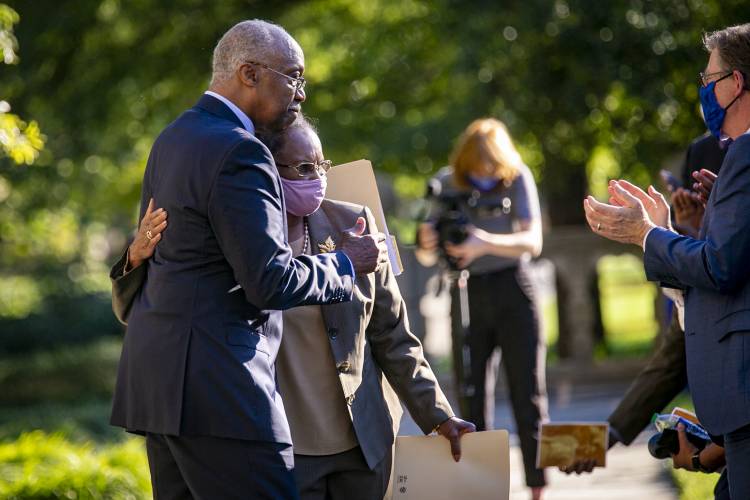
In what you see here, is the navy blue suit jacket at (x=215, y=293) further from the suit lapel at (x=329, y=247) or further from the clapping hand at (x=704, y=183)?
the clapping hand at (x=704, y=183)

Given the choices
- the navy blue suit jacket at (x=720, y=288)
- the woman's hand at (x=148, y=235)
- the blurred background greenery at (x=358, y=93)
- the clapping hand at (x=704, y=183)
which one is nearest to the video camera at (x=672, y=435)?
the navy blue suit jacket at (x=720, y=288)

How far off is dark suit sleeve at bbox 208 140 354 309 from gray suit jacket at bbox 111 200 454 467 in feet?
1.68

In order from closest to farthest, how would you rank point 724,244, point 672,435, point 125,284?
point 724,244
point 125,284
point 672,435

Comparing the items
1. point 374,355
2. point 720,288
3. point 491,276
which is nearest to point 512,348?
point 491,276

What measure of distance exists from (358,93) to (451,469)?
9.31m

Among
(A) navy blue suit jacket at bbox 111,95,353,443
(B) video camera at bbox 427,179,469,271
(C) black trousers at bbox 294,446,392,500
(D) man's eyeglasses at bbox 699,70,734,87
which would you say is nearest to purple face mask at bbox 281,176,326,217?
(A) navy blue suit jacket at bbox 111,95,353,443

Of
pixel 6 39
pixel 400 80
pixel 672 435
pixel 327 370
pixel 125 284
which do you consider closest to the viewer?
pixel 125 284

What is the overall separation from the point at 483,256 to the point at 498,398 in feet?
18.8

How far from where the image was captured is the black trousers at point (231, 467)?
3.31m

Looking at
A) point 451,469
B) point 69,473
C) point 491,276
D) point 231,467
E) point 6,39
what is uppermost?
point 6,39

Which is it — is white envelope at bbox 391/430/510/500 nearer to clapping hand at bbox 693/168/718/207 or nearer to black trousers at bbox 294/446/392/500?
black trousers at bbox 294/446/392/500

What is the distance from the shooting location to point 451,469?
13.0 ft

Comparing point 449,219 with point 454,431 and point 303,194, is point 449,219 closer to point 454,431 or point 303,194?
point 454,431

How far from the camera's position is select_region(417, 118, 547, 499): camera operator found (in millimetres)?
6305
